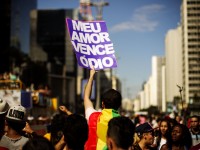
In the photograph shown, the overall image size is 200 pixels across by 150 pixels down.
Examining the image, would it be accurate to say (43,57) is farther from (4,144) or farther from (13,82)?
(4,144)

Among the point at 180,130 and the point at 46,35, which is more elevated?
the point at 46,35

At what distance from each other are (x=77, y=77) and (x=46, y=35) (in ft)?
60.9

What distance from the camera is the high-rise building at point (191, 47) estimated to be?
154250 millimetres

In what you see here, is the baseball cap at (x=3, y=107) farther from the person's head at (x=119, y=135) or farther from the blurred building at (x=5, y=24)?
the blurred building at (x=5, y=24)

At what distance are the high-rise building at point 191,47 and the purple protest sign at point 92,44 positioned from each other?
148802mm

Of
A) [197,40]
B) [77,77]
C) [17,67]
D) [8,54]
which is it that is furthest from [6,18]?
[197,40]

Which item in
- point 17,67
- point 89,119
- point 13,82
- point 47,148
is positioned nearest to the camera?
point 47,148

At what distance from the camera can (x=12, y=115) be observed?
15.8 ft

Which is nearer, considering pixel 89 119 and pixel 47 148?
pixel 47 148

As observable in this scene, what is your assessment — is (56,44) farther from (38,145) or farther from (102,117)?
(38,145)

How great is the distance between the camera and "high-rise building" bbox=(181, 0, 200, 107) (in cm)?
15425

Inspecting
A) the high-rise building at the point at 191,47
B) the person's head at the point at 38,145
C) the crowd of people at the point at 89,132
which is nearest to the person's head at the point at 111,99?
the crowd of people at the point at 89,132

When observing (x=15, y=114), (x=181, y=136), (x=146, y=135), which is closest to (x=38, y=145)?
(x=15, y=114)

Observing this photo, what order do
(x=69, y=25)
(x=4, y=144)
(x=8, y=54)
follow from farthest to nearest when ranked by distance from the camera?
(x=8, y=54)
(x=69, y=25)
(x=4, y=144)
